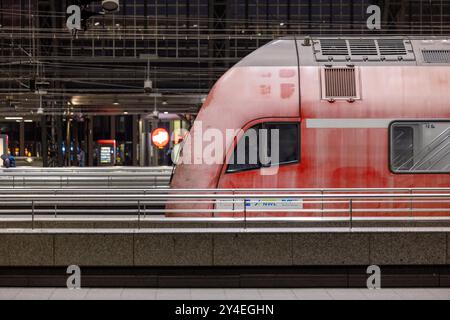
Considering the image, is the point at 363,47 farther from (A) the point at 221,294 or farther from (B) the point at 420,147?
(A) the point at 221,294

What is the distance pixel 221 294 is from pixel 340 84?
178 inches

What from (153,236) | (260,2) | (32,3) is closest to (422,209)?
(153,236)

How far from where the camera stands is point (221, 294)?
9305 mm

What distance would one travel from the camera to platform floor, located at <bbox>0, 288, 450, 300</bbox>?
29.7 ft

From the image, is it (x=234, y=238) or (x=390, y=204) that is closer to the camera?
(x=234, y=238)

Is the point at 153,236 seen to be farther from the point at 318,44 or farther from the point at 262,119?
the point at 318,44

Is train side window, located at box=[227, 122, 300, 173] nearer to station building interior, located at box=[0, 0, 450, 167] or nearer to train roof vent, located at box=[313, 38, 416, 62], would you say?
train roof vent, located at box=[313, 38, 416, 62]

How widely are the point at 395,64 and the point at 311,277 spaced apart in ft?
14.3

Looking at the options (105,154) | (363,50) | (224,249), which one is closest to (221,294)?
(224,249)

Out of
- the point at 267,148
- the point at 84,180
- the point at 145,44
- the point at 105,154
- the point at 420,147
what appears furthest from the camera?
the point at 105,154

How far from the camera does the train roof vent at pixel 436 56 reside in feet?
37.6

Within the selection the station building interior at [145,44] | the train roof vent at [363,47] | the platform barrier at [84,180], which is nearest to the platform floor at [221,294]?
the train roof vent at [363,47]

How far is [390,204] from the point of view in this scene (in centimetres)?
1102

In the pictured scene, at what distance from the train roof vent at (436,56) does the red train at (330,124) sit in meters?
0.06
